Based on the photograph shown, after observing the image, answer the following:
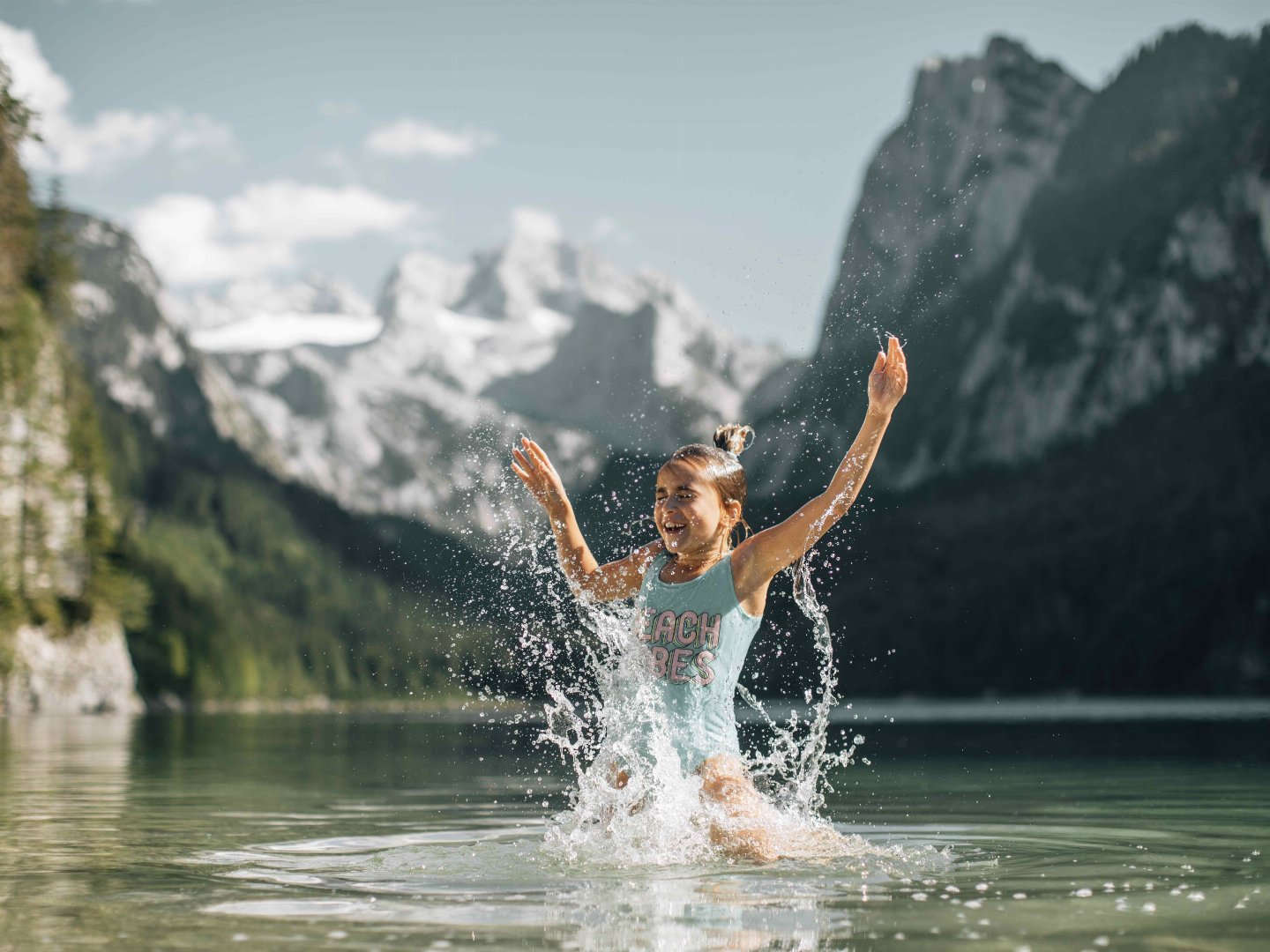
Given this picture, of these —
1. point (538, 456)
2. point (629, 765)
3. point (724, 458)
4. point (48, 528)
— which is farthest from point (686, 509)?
point (48, 528)

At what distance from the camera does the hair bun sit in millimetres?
10086

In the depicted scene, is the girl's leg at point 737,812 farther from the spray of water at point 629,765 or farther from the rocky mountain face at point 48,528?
the rocky mountain face at point 48,528

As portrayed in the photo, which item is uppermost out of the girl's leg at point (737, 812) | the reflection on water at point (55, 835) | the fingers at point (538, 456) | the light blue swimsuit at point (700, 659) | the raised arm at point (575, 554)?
the fingers at point (538, 456)

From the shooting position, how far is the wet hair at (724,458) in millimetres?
9703

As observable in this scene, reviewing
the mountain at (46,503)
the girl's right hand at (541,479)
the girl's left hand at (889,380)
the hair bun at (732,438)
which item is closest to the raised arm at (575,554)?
the girl's right hand at (541,479)

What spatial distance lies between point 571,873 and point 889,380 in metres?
3.99

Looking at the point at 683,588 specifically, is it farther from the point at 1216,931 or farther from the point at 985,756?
the point at 985,756

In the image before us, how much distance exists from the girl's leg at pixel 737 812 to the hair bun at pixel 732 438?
215cm

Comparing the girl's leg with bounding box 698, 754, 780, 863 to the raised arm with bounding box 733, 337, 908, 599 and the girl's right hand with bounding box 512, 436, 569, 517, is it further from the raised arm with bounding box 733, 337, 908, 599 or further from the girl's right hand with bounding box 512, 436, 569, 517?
the girl's right hand with bounding box 512, 436, 569, 517

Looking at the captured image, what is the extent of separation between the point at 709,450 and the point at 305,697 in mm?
178088

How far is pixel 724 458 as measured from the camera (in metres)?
9.91

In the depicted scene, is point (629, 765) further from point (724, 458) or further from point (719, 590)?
point (724, 458)

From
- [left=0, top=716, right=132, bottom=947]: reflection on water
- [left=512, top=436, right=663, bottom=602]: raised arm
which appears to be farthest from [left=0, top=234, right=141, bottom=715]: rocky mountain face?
[left=512, top=436, right=663, bottom=602]: raised arm

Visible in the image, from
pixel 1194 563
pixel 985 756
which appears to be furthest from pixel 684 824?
pixel 1194 563
